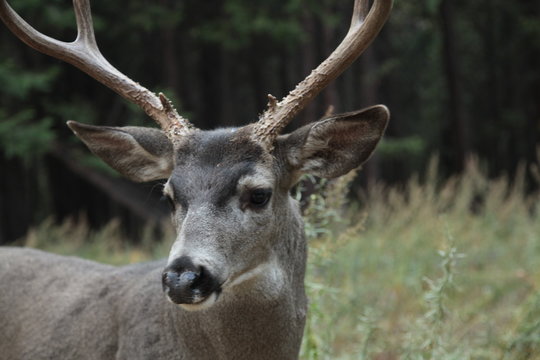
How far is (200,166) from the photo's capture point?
3.37 m

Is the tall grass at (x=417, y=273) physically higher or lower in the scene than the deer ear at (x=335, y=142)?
lower

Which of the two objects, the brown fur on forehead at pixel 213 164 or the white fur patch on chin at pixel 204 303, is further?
the brown fur on forehead at pixel 213 164

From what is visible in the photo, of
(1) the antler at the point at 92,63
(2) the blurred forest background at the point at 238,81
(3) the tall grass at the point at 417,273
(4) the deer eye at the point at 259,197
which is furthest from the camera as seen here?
(2) the blurred forest background at the point at 238,81

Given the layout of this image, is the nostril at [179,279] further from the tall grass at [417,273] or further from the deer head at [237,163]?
the tall grass at [417,273]

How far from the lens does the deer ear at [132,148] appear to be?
3773 mm

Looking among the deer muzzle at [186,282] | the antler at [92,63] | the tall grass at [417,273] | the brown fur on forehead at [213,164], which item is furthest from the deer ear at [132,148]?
the tall grass at [417,273]

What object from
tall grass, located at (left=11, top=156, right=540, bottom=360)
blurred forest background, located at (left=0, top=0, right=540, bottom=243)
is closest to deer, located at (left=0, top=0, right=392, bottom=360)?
tall grass, located at (left=11, top=156, right=540, bottom=360)

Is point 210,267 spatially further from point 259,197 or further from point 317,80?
point 317,80

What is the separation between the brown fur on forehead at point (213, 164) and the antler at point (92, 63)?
17 centimetres

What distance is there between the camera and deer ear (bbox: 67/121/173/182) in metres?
3.77

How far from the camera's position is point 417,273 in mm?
7621

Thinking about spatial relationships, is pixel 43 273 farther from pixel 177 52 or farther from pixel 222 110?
pixel 222 110

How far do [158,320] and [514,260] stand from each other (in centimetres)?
610

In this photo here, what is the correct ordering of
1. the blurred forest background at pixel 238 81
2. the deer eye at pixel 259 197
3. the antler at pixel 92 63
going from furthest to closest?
the blurred forest background at pixel 238 81
the antler at pixel 92 63
the deer eye at pixel 259 197
